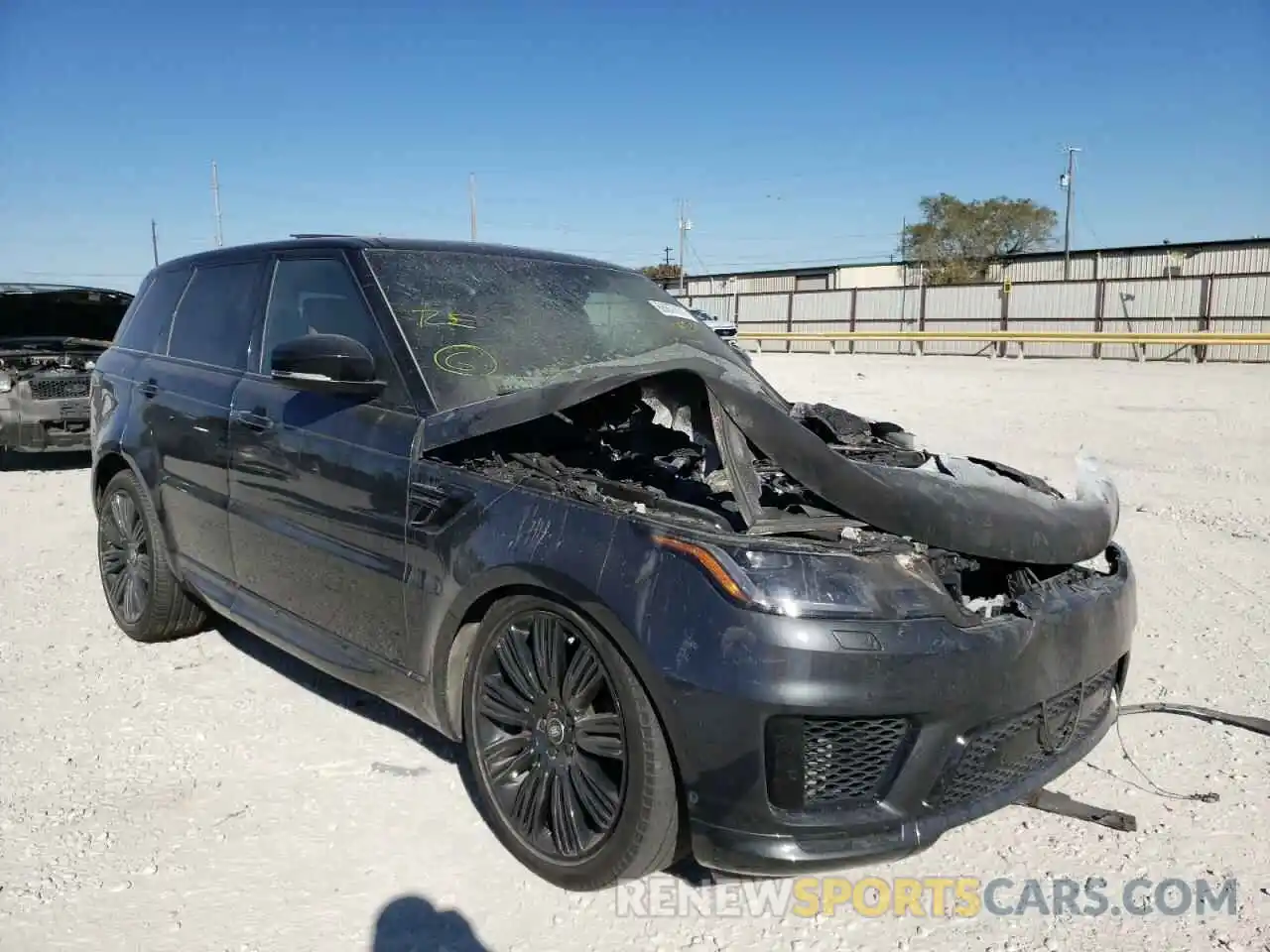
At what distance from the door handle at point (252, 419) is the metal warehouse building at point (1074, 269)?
96.4ft

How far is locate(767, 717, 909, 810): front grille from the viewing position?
86.9 inches

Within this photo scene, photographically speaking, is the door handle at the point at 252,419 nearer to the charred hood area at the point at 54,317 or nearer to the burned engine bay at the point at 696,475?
the burned engine bay at the point at 696,475

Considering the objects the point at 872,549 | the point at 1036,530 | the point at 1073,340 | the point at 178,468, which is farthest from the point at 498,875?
the point at 1073,340

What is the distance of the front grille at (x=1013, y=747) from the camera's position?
2.36m

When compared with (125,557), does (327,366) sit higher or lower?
higher

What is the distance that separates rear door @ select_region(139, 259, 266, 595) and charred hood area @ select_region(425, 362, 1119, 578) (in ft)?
4.62

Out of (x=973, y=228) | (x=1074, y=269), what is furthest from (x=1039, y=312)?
(x=973, y=228)

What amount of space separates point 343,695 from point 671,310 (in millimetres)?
2201

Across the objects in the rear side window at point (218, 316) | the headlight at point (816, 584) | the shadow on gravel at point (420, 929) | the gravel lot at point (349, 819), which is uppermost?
the rear side window at point (218, 316)

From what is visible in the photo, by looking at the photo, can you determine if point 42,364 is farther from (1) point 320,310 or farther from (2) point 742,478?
(2) point 742,478

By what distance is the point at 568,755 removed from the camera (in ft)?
8.47

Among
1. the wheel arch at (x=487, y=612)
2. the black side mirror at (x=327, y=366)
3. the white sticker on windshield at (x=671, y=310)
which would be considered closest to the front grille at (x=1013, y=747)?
→ the wheel arch at (x=487, y=612)

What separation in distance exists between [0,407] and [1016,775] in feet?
30.9

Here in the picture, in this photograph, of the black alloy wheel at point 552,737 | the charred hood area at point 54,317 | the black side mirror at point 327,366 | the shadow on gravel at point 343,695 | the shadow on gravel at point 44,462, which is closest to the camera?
the black alloy wheel at point 552,737
